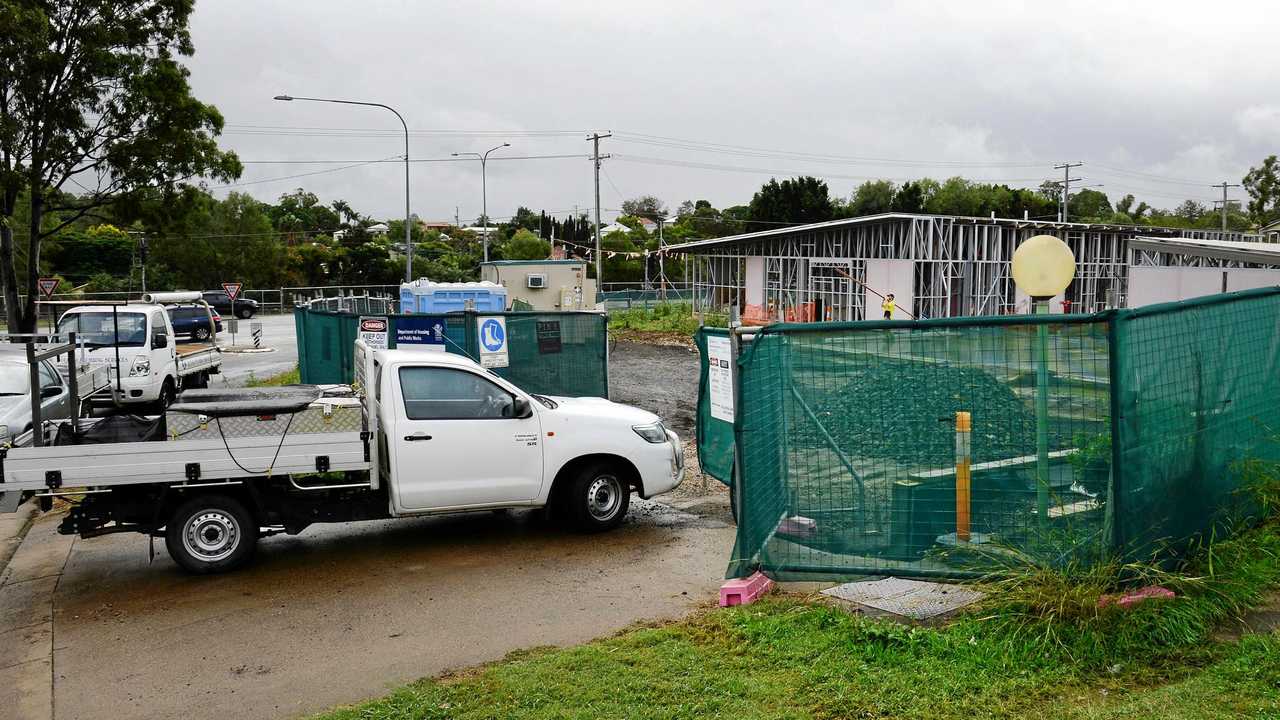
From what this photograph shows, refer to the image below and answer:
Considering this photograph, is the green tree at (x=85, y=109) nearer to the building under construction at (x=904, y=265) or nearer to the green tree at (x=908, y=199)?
the building under construction at (x=904, y=265)

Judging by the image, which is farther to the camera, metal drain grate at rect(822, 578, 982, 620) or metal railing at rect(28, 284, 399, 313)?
metal railing at rect(28, 284, 399, 313)

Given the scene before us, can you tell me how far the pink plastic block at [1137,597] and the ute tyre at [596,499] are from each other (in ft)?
16.0

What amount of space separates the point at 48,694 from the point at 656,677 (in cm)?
361

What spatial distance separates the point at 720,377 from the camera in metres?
8.73

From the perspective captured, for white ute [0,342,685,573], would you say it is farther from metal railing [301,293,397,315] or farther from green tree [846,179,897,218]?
green tree [846,179,897,218]

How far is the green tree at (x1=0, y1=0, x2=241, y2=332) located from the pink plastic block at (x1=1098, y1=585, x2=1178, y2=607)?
1817 centimetres

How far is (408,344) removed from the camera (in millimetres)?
15273

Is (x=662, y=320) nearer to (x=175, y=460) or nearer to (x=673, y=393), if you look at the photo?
(x=673, y=393)

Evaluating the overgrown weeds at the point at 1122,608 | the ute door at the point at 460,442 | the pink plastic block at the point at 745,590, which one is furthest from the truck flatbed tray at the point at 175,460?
the overgrown weeds at the point at 1122,608

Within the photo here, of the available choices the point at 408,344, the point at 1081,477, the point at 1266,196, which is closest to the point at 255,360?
the point at 408,344

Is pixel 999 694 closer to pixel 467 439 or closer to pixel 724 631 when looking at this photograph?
pixel 724 631

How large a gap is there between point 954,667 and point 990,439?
150cm

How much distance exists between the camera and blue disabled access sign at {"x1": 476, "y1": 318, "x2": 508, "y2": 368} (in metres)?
14.9

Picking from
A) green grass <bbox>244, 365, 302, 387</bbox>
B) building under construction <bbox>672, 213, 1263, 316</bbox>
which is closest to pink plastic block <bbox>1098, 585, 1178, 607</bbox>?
green grass <bbox>244, 365, 302, 387</bbox>
